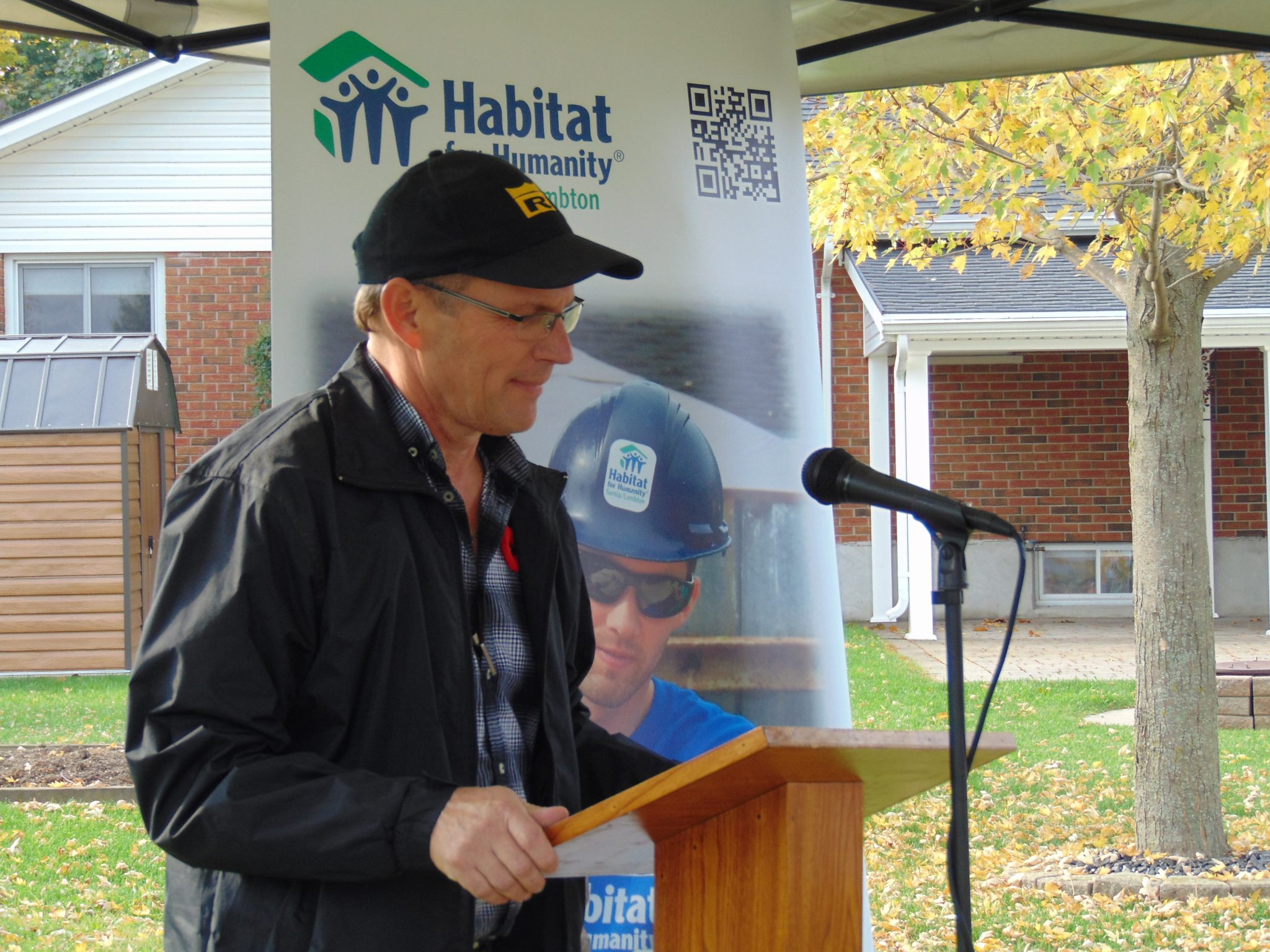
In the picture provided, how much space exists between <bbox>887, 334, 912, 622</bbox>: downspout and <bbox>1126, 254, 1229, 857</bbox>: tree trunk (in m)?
6.68

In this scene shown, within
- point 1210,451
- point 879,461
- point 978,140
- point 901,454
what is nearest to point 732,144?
point 978,140

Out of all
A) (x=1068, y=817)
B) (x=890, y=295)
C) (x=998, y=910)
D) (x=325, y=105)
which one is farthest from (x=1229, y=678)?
(x=325, y=105)

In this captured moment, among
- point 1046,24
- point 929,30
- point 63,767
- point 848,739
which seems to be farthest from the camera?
point 63,767

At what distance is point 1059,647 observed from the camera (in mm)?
12141

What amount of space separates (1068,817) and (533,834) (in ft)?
18.7

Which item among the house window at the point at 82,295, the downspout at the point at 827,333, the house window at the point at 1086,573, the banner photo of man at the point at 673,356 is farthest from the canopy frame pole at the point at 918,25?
the house window at the point at 82,295

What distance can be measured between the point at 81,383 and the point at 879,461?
26.4 ft

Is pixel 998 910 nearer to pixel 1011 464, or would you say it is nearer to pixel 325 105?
pixel 325 105

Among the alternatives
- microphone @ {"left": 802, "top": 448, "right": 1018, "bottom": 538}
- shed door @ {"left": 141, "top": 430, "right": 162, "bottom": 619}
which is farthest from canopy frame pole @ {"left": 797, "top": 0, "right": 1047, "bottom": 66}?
shed door @ {"left": 141, "top": 430, "right": 162, "bottom": 619}

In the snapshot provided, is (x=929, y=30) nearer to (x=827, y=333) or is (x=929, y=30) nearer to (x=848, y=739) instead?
(x=848, y=739)

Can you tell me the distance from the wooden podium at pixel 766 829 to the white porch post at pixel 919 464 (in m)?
11.0

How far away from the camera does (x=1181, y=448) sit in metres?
5.89

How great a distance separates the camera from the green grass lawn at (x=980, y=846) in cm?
506

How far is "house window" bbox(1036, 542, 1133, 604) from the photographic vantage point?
14297mm
